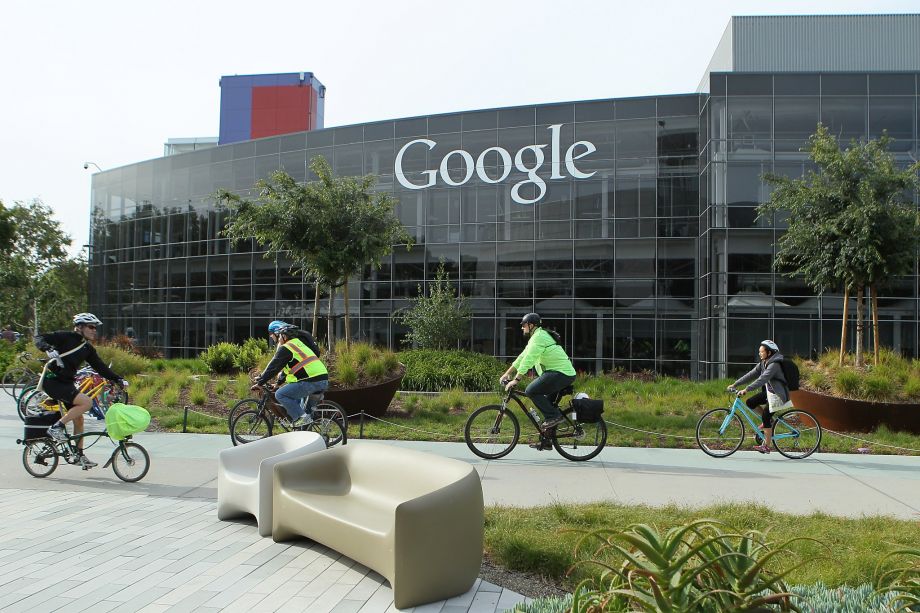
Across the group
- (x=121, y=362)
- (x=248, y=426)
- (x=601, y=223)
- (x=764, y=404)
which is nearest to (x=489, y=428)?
(x=248, y=426)

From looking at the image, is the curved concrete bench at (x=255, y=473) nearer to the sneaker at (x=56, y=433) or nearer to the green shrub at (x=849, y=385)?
the sneaker at (x=56, y=433)

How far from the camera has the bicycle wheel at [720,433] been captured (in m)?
10.1

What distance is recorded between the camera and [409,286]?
30984 mm

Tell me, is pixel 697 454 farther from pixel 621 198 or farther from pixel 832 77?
pixel 832 77

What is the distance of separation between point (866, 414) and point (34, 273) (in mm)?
36129

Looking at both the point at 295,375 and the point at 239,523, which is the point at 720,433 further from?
→ the point at 239,523

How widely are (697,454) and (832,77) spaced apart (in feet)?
70.0

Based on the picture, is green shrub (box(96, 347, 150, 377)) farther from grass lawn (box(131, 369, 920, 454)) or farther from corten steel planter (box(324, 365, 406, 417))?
corten steel planter (box(324, 365, 406, 417))

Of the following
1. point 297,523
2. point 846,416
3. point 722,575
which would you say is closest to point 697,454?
point 846,416

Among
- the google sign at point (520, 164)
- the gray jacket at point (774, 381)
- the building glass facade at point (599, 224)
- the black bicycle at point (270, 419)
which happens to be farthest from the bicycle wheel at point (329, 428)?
the google sign at point (520, 164)

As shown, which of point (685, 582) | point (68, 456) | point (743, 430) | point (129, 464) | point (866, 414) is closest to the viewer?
point (685, 582)

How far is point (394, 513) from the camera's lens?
4215 millimetres

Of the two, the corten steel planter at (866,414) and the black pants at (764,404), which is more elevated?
the black pants at (764,404)

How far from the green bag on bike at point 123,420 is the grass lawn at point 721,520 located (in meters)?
4.04
